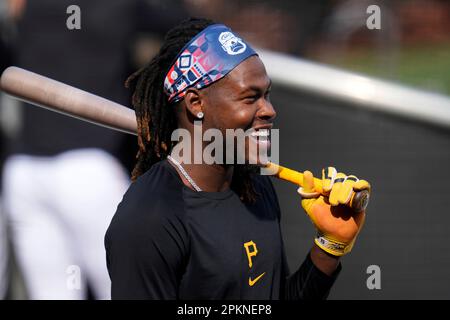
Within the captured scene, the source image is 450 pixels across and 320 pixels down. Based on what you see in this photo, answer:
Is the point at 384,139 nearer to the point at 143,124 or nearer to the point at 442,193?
the point at 442,193

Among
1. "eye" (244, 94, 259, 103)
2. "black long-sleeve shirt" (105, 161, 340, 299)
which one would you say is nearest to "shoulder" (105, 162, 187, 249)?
"black long-sleeve shirt" (105, 161, 340, 299)

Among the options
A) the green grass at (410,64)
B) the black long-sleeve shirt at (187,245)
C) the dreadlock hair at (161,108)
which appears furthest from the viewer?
the green grass at (410,64)

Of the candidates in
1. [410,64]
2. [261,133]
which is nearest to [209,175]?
[261,133]

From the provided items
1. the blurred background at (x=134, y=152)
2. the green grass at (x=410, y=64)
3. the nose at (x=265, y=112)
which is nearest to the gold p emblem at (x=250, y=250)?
the nose at (x=265, y=112)

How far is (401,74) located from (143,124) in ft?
12.9

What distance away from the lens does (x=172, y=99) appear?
2.68 meters

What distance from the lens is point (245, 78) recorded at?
8.45 feet

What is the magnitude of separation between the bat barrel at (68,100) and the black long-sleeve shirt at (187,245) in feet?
1.03

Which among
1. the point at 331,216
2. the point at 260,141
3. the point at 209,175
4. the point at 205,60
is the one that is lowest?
the point at 331,216

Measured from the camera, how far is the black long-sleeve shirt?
7.98ft

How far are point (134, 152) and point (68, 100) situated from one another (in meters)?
1.44

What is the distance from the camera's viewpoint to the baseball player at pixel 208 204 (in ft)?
8.04

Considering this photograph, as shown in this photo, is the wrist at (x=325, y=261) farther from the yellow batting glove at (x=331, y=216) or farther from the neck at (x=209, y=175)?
the neck at (x=209, y=175)

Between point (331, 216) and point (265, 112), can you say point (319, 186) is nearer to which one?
point (331, 216)
